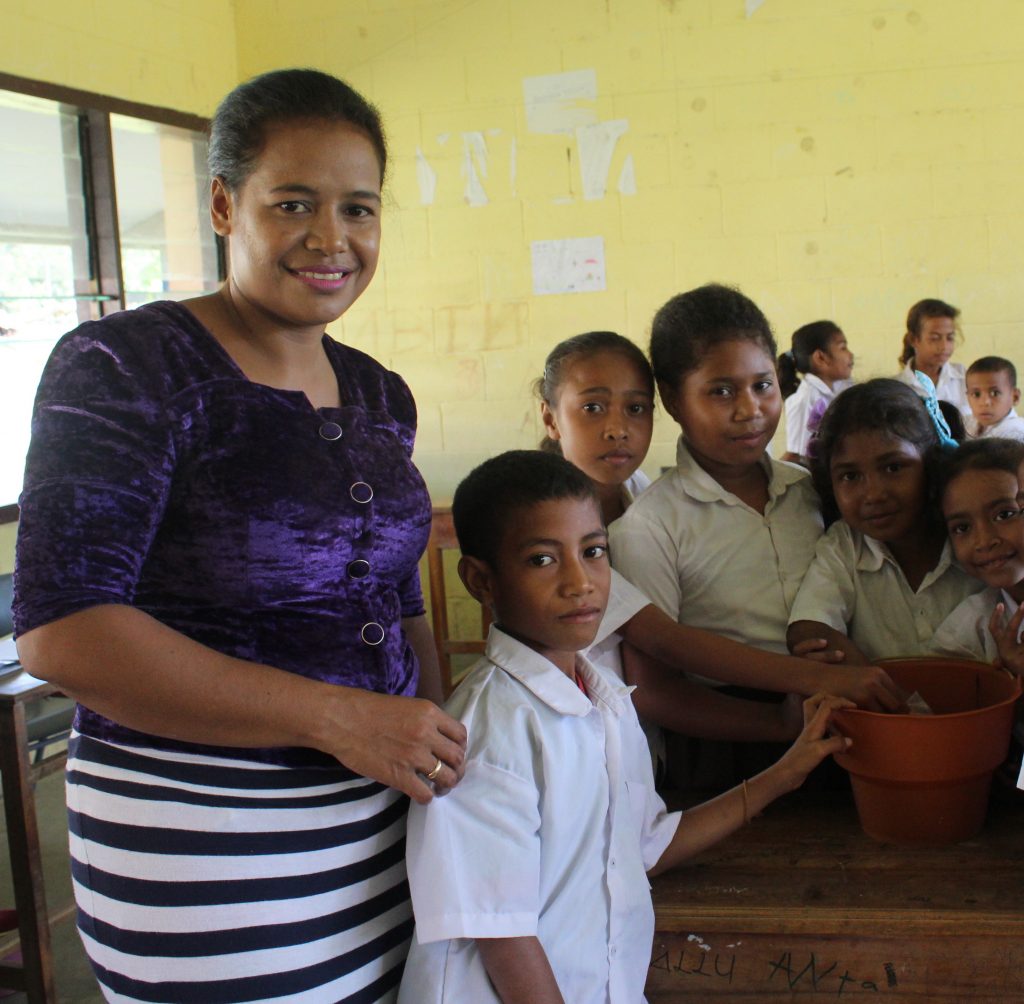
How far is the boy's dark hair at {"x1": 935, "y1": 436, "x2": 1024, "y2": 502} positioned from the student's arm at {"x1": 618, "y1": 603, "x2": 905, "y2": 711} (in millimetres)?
326

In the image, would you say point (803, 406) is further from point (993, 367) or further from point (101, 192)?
point (101, 192)

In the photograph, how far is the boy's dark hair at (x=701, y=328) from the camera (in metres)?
1.67

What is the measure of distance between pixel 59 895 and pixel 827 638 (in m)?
2.33

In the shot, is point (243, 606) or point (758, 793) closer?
point (243, 606)

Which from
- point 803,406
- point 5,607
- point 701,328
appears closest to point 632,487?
point 701,328

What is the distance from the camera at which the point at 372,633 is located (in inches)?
42.6

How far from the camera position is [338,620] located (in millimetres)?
1057

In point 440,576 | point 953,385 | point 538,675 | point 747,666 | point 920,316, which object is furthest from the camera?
point 953,385

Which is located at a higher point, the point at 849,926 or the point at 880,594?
the point at 880,594

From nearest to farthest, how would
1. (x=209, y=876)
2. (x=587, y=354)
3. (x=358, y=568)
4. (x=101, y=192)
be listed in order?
(x=209, y=876), (x=358, y=568), (x=587, y=354), (x=101, y=192)

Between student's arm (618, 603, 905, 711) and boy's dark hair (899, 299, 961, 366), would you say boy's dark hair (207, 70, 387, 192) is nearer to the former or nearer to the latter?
student's arm (618, 603, 905, 711)

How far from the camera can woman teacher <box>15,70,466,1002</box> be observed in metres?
0.91

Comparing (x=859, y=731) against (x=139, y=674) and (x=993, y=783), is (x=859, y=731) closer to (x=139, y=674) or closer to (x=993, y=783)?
(x=993, y=783)

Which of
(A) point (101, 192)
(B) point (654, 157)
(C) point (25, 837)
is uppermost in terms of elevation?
(B) point (654, 157)
